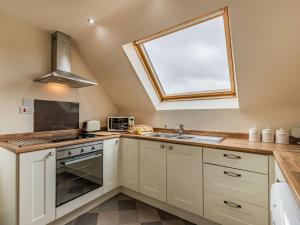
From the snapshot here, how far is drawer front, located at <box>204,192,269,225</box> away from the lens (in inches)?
53.2

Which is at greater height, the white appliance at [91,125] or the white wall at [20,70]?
the white wall at [20,70]

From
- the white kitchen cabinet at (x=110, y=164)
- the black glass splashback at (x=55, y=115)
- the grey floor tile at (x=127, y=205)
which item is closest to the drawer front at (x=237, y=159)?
the grey floor tile at (x=127, y=205)

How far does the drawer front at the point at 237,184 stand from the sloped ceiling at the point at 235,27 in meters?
0.83

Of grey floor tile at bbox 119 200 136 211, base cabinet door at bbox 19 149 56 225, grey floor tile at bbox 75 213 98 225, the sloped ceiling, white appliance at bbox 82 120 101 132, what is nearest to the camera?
the sloped ceiling

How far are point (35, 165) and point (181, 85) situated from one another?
2.03 m

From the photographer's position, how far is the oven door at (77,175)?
1.65m

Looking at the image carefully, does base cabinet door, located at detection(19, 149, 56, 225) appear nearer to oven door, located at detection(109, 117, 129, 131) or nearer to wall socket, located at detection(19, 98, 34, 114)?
wall socket, located at detection(19, 98, 34, 114)

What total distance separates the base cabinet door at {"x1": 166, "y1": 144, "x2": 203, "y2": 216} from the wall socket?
5.72 ft

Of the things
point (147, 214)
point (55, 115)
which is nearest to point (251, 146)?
point (147, 214)

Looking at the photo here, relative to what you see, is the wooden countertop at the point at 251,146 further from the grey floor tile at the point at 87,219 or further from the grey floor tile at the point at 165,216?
the grey floor tile at the point at 87,219

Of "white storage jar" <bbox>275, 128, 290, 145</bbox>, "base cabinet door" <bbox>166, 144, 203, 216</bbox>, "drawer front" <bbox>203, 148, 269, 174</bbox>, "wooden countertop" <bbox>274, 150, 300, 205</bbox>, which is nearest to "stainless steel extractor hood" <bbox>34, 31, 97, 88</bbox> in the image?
"base cabinet door" <bbox>166, 144, 203, 216</bbox>

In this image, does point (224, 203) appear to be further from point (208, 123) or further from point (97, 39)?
point (97, 39)

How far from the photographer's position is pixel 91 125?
252cm

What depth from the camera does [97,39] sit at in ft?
7.05
